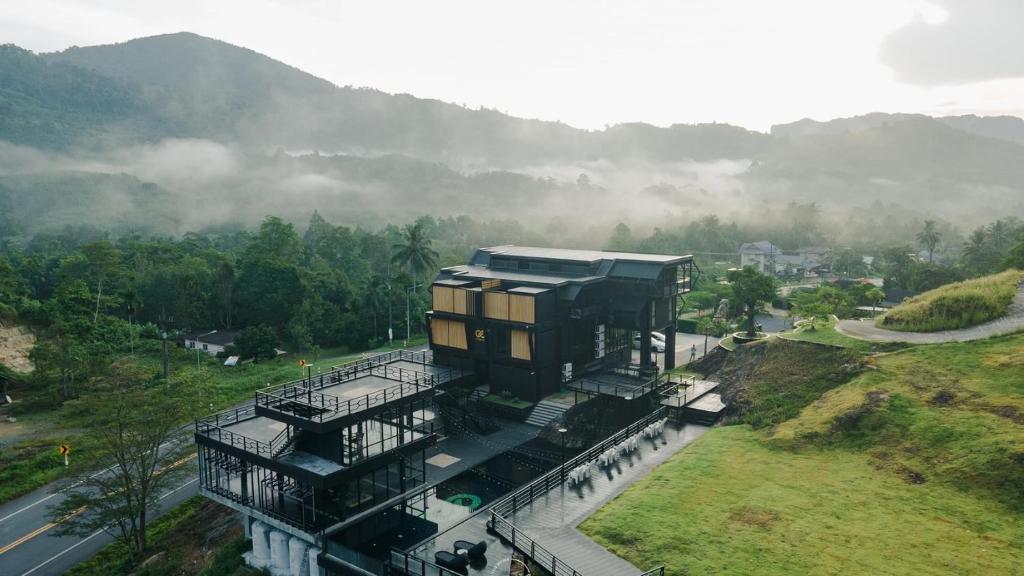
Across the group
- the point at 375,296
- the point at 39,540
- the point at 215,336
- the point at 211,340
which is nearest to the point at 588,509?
the point at 39,540

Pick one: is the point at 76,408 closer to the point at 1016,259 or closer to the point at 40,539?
the point at 40,539

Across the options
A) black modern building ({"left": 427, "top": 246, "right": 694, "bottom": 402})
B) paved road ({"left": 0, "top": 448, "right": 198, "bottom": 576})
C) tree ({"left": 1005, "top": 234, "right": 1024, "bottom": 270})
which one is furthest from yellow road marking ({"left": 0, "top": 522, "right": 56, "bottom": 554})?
tree ({"left": 1005, "top": 234, "right": 1024, "bottom": 270})

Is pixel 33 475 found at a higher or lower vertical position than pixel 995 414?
lower

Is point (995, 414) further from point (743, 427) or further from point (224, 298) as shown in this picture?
point (224, 298)

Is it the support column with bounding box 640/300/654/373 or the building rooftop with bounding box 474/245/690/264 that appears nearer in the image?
the building rooftop with bounding box 474/245/690/264

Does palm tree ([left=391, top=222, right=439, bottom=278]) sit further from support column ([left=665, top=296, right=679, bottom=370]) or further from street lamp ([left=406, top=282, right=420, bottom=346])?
support column ([left=665, top=296, right=679, bottom=370])

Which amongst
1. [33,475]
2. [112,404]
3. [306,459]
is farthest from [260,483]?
[33,475]
